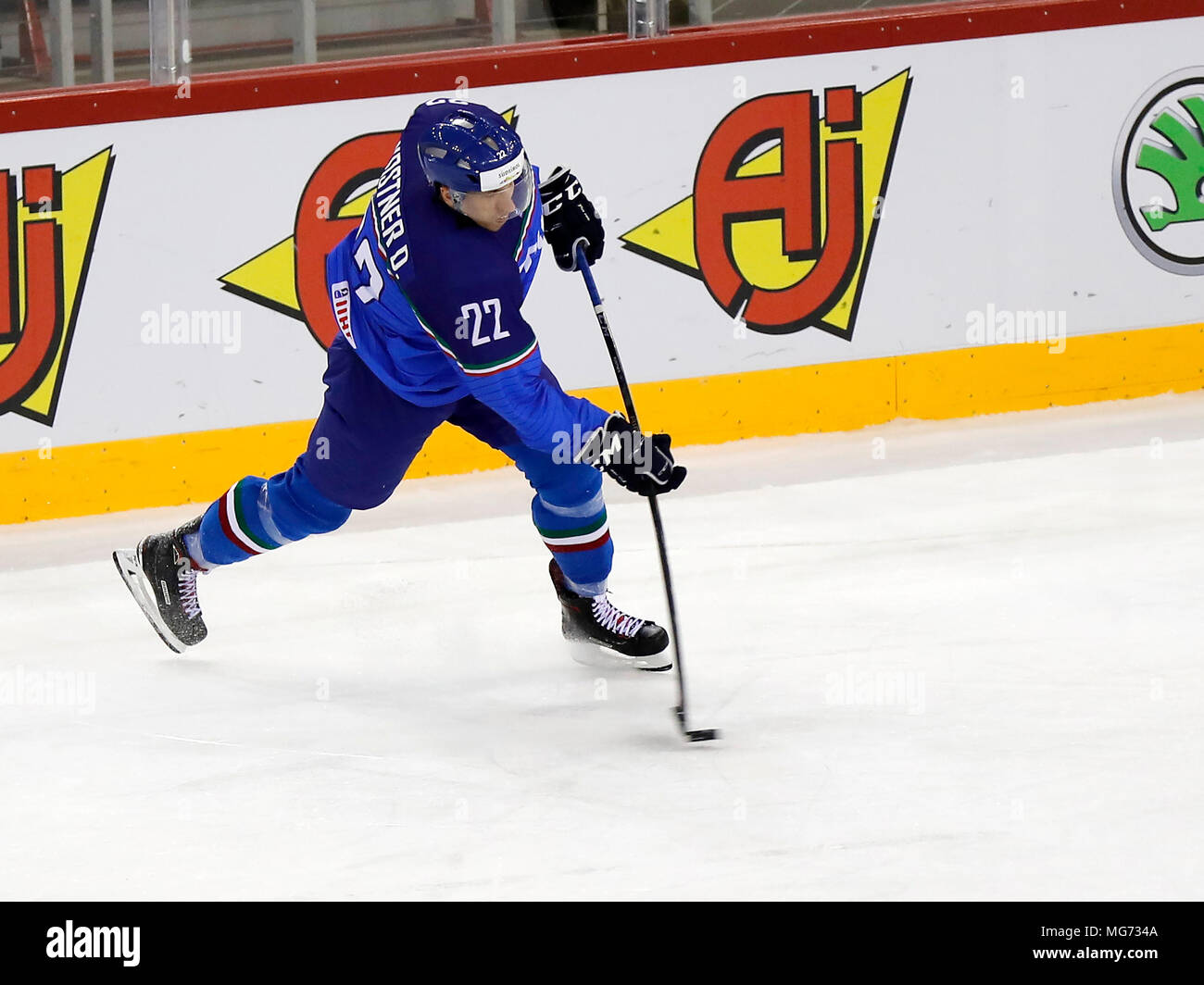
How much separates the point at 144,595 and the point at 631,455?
1353mm

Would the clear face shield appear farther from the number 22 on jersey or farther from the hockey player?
the number 22 on jersey

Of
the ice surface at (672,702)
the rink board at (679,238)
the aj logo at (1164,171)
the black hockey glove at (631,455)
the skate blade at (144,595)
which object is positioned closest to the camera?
the ice surface at (672,702)

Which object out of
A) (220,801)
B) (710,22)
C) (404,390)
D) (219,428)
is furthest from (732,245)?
(220,801)

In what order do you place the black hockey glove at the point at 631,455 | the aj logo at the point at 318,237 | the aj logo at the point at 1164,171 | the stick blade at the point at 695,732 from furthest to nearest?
the aj logo at the point at 1164,171 → the aj logo at the point at 318,237 → the stick blade at the point at 695,732 → the black hockey glove at the point at 631,455

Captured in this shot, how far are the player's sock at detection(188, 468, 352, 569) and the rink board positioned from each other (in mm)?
1377

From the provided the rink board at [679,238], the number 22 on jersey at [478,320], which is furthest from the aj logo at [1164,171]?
the number 22 on jersey at [478,320]

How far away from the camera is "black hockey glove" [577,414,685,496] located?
3334mm

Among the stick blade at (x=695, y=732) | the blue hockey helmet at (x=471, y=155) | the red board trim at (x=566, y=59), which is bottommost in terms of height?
the stick blade at (x=695, y=732)

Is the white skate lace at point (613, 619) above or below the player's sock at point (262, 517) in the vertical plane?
below

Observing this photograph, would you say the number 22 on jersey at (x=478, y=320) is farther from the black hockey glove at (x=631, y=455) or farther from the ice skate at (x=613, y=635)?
the ice skate at (x=613, y=635)

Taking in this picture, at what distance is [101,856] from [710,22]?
3.69 m

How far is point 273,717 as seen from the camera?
370cm

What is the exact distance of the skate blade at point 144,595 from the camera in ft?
13.4
